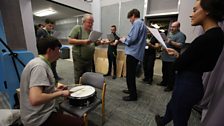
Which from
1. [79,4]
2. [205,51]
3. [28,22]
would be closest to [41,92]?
[205,51]

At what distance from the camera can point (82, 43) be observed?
1.72 meters

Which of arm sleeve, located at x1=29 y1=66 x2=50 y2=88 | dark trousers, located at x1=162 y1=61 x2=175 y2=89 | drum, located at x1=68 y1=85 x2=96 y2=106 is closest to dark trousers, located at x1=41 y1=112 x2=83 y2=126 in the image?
drum, located at x1=68 y1=85 x2=96 y2=106

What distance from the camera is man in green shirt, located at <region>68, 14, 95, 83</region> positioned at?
172cm

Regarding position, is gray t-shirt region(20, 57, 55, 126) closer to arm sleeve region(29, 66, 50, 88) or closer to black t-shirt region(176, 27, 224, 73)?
arm sleeve region(29, 66, 50, 88)

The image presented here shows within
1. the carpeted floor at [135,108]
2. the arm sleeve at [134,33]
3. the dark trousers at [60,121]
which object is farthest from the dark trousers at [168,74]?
the dark trousers at [60,121]

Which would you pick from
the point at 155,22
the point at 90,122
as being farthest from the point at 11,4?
the point at 155,22

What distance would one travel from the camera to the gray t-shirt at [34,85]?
0.80m

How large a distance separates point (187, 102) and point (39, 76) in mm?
1142

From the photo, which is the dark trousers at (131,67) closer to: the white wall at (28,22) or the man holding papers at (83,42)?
the man holding papers at (83,42)

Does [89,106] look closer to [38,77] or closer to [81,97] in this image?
[81,97]

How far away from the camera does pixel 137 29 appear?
5.85 ft

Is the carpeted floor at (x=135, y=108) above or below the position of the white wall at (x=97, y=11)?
below

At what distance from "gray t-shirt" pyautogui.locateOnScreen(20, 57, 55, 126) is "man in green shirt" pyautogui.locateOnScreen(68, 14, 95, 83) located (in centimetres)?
91

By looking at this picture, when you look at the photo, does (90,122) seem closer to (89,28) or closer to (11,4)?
(89,28)
